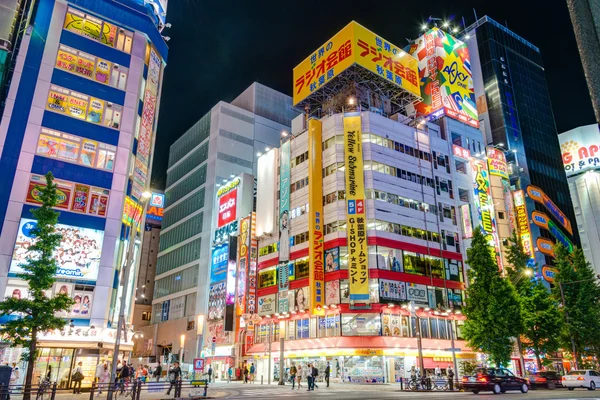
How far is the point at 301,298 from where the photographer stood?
5103cm

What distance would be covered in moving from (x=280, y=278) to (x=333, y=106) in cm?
2566

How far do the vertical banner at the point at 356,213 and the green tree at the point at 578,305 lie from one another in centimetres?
1950

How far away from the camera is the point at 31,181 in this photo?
119ft

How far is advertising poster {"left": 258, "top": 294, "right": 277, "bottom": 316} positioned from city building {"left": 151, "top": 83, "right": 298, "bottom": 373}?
847 cm

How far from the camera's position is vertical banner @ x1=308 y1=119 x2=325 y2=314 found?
49.2m

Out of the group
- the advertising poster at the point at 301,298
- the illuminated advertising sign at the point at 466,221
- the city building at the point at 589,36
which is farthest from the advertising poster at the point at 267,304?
the city building at the point at 589,36

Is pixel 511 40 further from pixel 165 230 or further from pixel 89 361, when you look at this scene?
pixel 89 361

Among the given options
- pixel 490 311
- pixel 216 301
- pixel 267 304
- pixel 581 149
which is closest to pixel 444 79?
pixel 490 311

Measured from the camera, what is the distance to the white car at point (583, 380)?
Answer: 32219 mm

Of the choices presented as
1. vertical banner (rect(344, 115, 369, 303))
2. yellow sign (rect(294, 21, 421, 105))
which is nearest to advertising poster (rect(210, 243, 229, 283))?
vertical banner (rect(344, 115, 369, 303))

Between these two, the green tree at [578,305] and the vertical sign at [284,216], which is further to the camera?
the vertical sign at [284,216]

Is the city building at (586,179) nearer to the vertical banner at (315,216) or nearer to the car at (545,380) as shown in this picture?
the vertical banner at (315,216)

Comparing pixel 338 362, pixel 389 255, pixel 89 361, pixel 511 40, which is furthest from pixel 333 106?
pixel 511 40

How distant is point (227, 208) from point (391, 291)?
31.2 m
